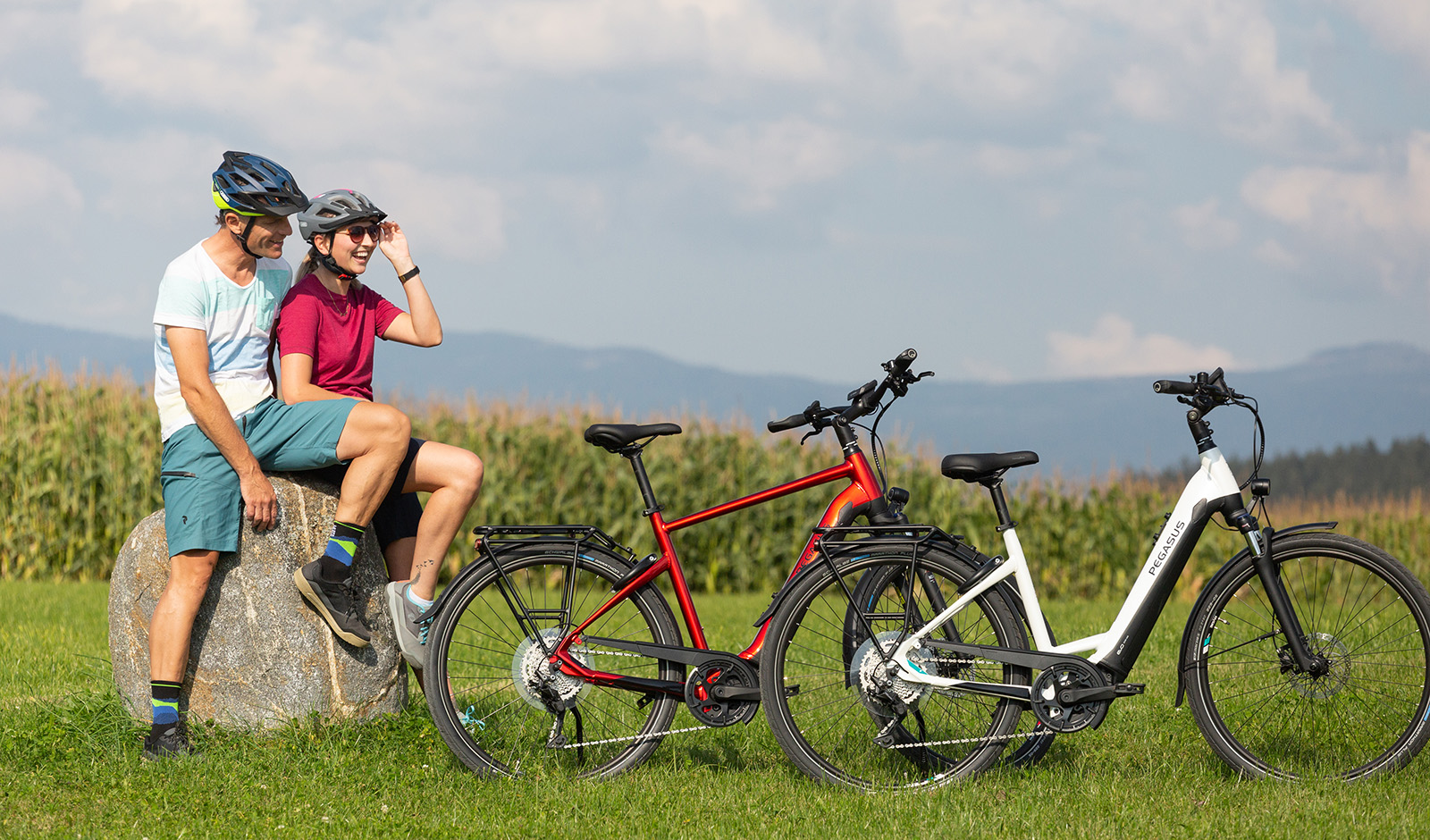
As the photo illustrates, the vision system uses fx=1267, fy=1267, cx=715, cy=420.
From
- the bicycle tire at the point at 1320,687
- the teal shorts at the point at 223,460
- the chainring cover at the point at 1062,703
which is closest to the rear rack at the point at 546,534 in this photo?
the teal shorts at the point at 223,460

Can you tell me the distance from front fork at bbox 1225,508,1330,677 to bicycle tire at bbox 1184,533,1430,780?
0.16ft

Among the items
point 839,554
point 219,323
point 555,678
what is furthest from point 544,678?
point 219,323

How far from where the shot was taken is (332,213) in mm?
5988

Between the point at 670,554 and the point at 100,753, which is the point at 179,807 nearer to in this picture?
the point at 100,753

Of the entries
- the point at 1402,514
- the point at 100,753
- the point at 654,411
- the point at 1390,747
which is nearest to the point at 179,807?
the point at 100,753

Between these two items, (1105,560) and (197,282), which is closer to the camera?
(197,282)

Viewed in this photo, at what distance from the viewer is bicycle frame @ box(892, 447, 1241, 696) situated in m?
5.34

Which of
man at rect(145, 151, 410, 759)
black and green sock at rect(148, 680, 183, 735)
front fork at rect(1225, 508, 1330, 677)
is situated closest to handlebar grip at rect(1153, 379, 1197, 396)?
front fork at rect(1225, 508, 1330, 677)

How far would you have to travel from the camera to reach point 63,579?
1544 cm

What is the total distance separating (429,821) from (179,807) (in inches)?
44.2

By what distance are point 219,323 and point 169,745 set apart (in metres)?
1.96

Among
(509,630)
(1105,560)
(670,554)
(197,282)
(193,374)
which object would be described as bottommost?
(1105,560)

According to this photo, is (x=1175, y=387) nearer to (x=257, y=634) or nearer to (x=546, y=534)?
(x=546, y=534)

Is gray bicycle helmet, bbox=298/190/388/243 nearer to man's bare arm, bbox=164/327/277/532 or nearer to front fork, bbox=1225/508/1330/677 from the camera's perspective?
man's bare arm, bbox=164/327/277/532
